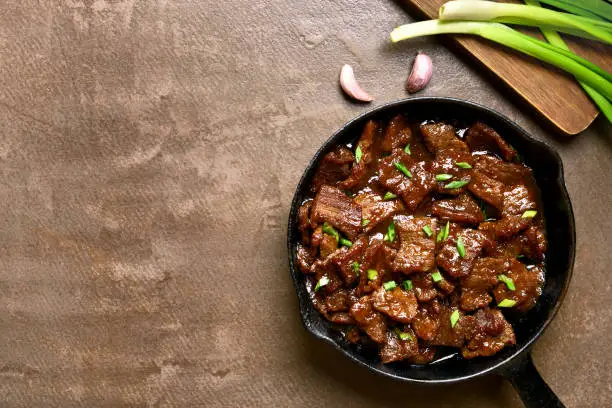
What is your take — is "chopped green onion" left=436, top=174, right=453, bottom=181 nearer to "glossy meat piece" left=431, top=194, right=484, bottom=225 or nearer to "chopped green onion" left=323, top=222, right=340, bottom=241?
"glossy meat piece" left=431, top=194, right=484, bottom=225

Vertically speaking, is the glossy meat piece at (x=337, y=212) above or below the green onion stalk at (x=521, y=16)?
below

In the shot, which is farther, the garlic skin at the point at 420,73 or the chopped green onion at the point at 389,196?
the garlic skin at the point at 420,73

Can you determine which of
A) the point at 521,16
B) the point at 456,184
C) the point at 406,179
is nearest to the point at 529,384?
the point at 456,184

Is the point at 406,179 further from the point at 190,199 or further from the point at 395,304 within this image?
the point at 190,199

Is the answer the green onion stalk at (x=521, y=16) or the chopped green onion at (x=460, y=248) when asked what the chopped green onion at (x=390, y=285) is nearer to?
the chopped green onion at (x=460, y=248)

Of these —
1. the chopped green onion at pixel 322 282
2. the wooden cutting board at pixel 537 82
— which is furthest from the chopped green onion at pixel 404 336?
the wooden cutting board at pixel 537 82

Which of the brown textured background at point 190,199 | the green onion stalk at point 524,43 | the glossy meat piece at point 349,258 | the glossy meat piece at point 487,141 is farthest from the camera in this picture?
the brown textured background at point 190,199
